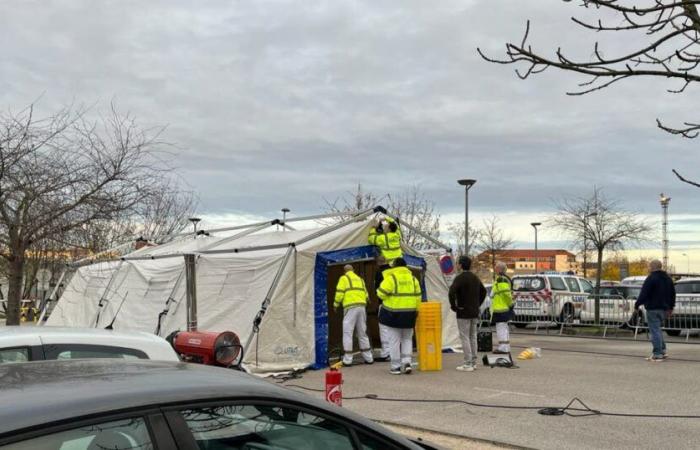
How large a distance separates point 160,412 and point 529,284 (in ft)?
68.2

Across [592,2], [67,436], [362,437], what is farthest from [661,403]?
[67,436]

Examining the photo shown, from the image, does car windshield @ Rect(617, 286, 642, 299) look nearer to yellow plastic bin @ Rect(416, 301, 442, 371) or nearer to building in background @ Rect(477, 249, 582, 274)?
yellow plastic bin @ Rect(416, 301, 442, 371)

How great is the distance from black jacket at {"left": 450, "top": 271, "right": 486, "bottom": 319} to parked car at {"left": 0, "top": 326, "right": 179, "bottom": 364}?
7269 millimetres

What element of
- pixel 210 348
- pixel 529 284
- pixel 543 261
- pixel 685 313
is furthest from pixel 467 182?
pixel 543 261

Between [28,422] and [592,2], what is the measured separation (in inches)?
135

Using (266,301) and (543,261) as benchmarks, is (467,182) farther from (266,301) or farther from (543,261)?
(543,261)

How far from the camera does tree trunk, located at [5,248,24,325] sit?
33.0ft

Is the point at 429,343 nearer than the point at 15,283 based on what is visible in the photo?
No

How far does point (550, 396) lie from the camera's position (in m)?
9.16

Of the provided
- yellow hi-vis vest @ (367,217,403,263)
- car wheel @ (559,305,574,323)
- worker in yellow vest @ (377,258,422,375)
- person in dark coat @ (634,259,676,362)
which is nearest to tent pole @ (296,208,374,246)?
yellow hi-vis vest @ (367,217,403,263)

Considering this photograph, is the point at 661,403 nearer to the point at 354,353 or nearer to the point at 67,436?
the point at 354,353

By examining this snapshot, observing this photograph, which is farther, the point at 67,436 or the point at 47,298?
the point at 47,298

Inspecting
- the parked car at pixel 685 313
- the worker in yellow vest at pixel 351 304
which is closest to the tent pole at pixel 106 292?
the worker in yellow vest at pixel 351 304

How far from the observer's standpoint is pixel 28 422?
6.64 ft
